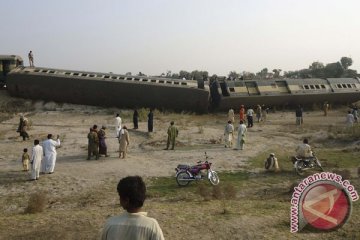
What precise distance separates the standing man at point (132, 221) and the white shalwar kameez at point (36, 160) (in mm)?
9914

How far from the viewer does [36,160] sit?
496 inches

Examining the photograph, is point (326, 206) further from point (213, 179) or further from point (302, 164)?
point (302, 164)

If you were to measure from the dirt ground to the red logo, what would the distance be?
107 cm

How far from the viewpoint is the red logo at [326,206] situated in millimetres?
6414

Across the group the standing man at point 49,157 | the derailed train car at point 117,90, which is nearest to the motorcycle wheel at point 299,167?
the standing man at point 49,157

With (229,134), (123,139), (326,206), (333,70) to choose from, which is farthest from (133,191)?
(333,70)

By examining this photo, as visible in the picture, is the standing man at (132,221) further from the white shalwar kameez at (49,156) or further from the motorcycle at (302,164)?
the motorcycle at (302,164)

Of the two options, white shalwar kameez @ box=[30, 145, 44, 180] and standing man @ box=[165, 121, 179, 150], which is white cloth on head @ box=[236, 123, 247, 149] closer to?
standing man @ box=[165, 121, 179, 150]

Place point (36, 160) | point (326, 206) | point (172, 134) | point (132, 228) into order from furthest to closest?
point (172, 134) → point (36, 160) → point (326, 206) → point (132, 228)

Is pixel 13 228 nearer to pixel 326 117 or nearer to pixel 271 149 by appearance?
pixel 271 149

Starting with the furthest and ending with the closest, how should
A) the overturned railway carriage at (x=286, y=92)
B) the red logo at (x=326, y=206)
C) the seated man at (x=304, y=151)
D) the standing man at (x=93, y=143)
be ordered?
the overturned railway carriage at (x=286, y=92)
the standing man at (x=93, y=143)
the seated man at (x=304, y=151)
the red logo at (x=326, y=206)

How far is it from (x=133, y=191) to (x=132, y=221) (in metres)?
0.22

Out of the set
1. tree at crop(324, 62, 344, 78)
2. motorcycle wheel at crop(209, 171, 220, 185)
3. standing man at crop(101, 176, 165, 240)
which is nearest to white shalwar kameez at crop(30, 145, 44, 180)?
motorcycle wheel at crop(209, 171, 220, 185)

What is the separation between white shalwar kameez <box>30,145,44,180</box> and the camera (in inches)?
494
